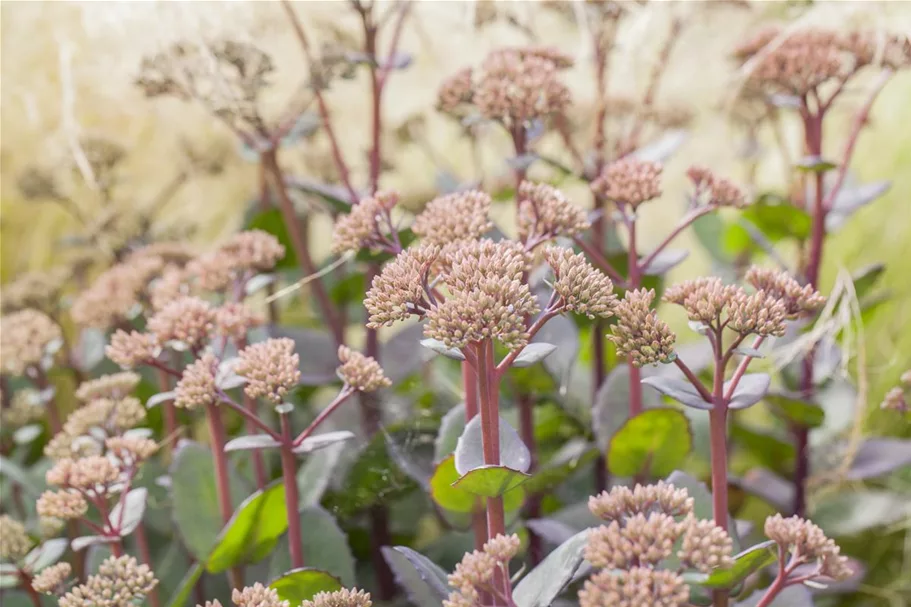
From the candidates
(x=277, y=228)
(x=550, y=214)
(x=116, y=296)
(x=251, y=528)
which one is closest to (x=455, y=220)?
(x=550, y=214)

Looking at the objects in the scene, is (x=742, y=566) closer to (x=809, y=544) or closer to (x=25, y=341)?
(x=809, y=544)

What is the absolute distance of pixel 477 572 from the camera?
1.27ft

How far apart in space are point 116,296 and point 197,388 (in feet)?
0.92

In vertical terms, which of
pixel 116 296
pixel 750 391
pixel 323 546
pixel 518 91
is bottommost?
pixel 323 546

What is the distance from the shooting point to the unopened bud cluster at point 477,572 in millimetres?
380

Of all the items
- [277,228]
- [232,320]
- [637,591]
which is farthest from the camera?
[277,228]

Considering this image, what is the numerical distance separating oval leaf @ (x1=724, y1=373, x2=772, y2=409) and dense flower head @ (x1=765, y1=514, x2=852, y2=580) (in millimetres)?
75

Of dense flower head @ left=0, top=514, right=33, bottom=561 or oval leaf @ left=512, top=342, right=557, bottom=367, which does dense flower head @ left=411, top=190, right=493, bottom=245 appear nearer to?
oval leaf @ left=512, top=342, right=557, bottom=367

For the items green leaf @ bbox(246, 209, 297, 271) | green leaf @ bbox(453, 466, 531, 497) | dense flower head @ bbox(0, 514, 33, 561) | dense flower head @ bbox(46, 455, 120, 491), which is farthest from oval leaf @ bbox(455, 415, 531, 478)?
green leaf @ bbox(246, 209, 297, 271)

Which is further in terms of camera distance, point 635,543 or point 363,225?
point 363,225

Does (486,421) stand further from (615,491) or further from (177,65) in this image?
(177,65)

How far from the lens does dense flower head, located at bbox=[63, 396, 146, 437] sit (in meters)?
0.59

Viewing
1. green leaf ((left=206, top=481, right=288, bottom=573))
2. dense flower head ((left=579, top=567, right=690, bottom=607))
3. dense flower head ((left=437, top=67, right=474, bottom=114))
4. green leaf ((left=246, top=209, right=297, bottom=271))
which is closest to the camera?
dense flower head ((left=579, top=567, right=690, bottom=607))

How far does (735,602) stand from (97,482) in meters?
0.44
